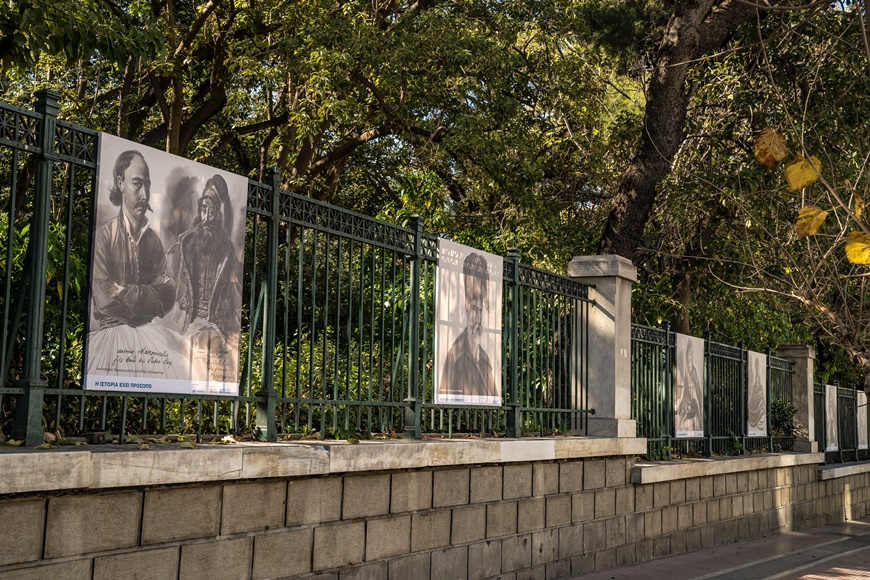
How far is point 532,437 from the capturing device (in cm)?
951

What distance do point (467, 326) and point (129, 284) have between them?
376 cm

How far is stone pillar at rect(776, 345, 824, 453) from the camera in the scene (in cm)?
1841

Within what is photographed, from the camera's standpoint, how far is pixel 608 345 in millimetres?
10789

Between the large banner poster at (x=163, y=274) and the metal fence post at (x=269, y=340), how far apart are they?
310 millimetres

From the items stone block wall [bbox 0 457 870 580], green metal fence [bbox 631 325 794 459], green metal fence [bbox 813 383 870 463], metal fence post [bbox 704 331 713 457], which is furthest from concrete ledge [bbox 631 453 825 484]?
green metal fence [bbox 813 383 870 463]

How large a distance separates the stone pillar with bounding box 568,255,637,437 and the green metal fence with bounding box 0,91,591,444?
0.16 metres

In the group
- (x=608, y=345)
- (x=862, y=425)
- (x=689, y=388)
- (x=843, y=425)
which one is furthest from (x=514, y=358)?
(x=862, y=425)

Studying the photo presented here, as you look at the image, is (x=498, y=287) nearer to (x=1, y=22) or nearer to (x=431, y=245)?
(x=431, y=245)

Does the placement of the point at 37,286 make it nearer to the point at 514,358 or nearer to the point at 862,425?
the point at 514,358

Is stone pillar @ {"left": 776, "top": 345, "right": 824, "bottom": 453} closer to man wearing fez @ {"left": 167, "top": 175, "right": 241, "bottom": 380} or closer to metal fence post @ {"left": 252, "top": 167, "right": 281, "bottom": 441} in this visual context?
metal fence post @ {"left": 252, "top": 167, "right": 281, "bottom": 441}

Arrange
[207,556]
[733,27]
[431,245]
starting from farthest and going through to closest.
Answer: [733,27], [431,245], [207,556]

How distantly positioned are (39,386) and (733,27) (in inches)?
483

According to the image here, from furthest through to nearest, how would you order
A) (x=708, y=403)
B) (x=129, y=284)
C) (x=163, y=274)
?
1. (x=708, y=403)
2. (x=163, y=274)
3. (x=129, y=284)

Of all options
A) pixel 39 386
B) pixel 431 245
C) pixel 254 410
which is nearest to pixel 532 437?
pixel 431 245
